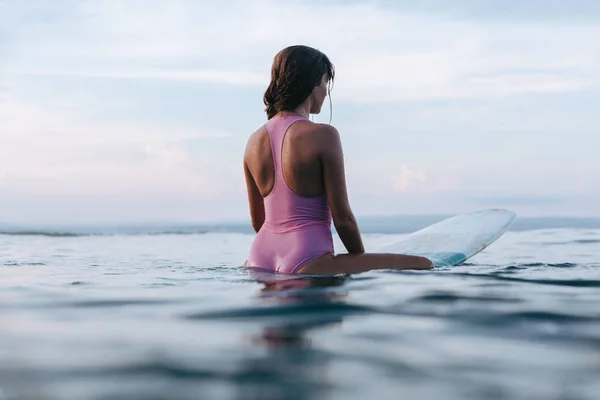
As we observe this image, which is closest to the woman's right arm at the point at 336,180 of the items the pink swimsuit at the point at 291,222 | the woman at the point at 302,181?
the woman at the point at 302,181

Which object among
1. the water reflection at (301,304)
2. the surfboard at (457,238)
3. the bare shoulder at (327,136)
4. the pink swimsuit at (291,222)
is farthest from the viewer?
the surfboard at (457,238)

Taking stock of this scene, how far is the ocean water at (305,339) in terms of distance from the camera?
1.42 m

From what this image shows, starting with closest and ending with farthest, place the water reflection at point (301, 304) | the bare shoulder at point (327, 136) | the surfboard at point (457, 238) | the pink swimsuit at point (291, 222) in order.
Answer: the water reflection at point (301, 304), the bare shoulder at point (327, 136), the pink swimsuit at point (291, 222), the surfboard at point (457, 238)

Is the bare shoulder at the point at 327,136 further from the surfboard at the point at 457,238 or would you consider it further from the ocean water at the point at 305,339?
the surfboard at the point at 457,238

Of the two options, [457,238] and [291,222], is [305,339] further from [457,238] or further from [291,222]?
[457,238]

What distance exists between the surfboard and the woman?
1005 mm

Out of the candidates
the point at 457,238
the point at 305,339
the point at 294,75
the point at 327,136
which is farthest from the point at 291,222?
the point at 457,238

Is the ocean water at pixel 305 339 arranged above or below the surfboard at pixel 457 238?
below

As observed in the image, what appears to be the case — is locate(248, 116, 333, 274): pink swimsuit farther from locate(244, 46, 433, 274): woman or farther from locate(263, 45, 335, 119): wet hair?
locate(263, 45, 335, 119): wet hair

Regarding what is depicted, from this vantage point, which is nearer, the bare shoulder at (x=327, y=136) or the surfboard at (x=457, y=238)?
the bare shoulder at (x=327, y=136)

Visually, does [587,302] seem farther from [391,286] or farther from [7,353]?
[7,353]

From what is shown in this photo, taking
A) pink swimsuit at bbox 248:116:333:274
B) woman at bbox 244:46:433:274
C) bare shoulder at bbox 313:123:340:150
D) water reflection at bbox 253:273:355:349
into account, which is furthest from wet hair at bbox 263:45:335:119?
water reflection at bbox 253:273:355:349

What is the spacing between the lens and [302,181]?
10.9 ft

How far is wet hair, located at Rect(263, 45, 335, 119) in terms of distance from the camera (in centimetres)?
338
